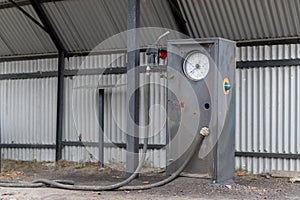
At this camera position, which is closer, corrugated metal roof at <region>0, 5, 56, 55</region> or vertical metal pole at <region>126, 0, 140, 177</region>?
vertical metal pole at <region>126, 0, 140, 177</region>

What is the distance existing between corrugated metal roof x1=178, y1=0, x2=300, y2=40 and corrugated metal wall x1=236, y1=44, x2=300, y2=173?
26 centimetres

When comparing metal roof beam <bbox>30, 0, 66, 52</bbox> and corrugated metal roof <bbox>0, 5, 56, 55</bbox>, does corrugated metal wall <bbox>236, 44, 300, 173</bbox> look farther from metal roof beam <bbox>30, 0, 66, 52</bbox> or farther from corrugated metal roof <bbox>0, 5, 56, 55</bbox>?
corrugated metal roof <bbox>0, 5, 56, 55</bbox>

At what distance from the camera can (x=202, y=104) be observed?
6.41 metres

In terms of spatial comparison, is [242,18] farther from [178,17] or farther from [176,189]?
[176,189]

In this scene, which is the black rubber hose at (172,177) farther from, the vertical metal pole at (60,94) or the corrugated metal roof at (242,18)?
the vertical metal pole at (60,94)

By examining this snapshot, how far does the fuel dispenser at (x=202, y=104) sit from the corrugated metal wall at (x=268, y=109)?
4.25 ft

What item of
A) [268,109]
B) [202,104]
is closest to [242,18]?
[268,109]

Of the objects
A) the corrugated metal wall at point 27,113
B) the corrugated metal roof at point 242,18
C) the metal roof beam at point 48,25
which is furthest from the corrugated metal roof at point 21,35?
the corrugated metal roof at point 242,18

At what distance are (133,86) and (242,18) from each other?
7.00 ft

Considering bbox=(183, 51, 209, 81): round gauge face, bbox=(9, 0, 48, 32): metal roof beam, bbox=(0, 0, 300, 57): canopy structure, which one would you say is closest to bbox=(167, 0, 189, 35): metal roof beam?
bbox=(0, 0, 300, 57): canopy structure

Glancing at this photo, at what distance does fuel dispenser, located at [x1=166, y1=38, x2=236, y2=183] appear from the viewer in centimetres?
630

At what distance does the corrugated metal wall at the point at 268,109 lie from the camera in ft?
24.8

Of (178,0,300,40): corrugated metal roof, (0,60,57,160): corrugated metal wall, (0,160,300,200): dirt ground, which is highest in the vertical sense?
(178,0,300,40): corrugated metal roof

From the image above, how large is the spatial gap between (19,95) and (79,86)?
5.30ft
